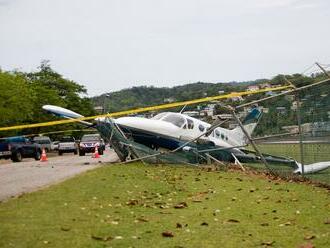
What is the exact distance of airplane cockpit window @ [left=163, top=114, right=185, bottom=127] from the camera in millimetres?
24038

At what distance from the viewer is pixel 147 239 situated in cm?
739

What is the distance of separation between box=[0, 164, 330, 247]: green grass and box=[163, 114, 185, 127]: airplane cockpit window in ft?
32.1

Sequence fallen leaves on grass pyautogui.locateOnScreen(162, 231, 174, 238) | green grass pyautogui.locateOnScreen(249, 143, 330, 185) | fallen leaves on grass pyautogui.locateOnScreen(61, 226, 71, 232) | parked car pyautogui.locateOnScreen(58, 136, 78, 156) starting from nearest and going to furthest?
fallen leaves on grass pyautogui.locateOnScreen(162, 231, 174, 238) → fallen leaves on grass pyautogui.locateOnScreen(61, 226, 71, 232) → green grass pyautogui.locateOnScreen(249, 143, 330, 185) → parked car pyautogui.locateOnScreen(58, 136, 78, 156)

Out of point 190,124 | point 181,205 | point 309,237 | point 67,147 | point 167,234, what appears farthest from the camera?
point 67,147

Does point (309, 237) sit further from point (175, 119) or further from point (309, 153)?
point (175, 119)

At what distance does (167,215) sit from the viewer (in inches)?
366

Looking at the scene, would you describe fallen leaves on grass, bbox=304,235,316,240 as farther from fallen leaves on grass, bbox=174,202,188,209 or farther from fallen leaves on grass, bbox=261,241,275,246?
fallen leaves on grass, bbox=174,202,188,209

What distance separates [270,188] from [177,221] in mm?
4810

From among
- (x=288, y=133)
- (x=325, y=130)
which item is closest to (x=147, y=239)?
(x=325, y=130)

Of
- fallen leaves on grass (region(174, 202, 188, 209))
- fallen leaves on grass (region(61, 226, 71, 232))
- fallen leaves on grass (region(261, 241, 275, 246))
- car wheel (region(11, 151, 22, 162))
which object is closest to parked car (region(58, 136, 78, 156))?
car wheel (region(11, 151, 22, 162))

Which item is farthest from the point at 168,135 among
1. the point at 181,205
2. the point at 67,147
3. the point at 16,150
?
the point at 67,147

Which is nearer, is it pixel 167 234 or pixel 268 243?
pixel 268 243

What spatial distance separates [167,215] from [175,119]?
1511 cm

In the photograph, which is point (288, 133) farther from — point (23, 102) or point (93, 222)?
point (23, 102)
